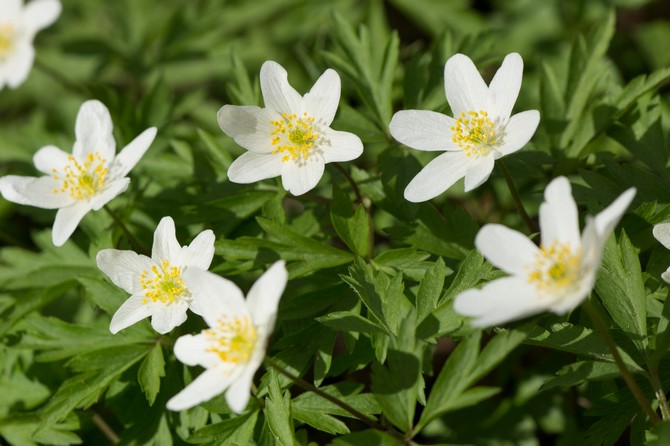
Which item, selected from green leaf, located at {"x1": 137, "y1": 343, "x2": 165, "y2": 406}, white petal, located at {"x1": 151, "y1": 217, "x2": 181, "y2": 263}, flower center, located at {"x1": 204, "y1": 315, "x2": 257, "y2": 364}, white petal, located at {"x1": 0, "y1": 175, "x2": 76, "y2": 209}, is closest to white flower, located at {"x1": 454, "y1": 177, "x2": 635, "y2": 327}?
flower center, located at {"x1": 204, "y1": 315, "x2": 257, "y2": 364}

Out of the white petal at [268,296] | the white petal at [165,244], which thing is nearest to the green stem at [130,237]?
the white petal at [165,244]

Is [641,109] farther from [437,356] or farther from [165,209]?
[165,209]

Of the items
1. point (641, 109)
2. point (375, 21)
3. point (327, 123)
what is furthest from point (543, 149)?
point (375, 21)

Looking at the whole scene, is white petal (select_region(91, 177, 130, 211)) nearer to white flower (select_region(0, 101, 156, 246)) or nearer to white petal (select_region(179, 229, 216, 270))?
white flower (select_region(0, 101, 156, 246))

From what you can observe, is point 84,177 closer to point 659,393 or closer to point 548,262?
point 548,262

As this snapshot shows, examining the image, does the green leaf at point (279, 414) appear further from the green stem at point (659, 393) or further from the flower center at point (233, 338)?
the green stem at point (659, 393)

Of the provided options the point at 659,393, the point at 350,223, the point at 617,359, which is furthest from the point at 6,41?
the point at 659,393
